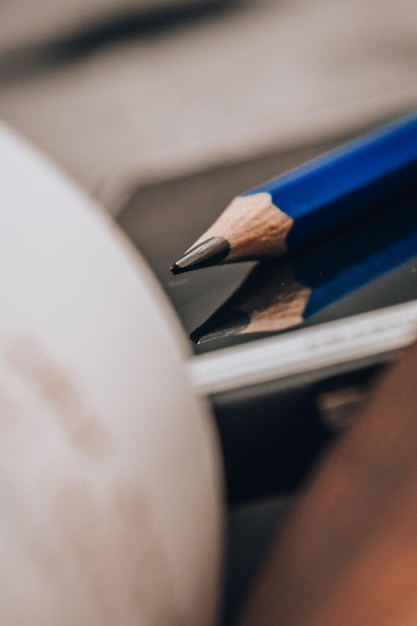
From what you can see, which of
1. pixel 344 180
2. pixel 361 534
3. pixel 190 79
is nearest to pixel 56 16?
pixel 190 79

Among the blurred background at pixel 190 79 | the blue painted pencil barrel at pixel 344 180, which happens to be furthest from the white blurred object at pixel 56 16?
the blue painted pencil barrel at pixel 344 180

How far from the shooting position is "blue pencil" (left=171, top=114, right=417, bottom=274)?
201 mm

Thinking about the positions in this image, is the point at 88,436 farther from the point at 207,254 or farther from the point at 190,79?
the point at 190,79

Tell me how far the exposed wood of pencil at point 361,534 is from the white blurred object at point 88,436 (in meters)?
0.02

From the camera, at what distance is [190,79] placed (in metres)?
0.49

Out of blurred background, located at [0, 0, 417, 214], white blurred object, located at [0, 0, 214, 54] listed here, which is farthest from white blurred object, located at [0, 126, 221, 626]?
white blurred object, located at [0, 0, 214, 54]

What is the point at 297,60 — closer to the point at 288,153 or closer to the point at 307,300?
the point at 288,153

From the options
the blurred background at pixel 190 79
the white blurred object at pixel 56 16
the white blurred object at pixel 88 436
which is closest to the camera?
the white blurred object at pixel 88 436

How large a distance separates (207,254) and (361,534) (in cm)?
9

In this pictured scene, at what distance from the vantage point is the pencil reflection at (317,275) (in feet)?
0.70

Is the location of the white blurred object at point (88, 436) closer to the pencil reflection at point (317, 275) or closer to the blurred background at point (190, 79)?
the pencil reflection at point (317, 275)

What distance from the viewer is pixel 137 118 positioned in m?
0.46

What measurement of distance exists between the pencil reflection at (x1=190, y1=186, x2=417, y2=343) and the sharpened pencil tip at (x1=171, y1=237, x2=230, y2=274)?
0.02 metres

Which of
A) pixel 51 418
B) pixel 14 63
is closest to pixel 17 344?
pixel 51 418
